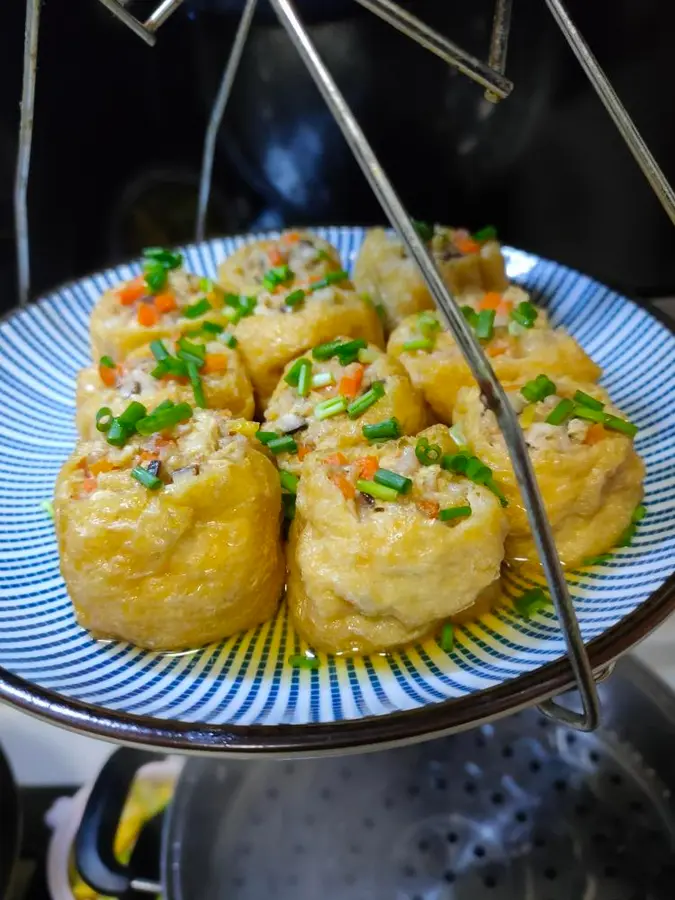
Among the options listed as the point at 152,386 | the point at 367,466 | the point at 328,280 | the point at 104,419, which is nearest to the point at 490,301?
the point at 328,280

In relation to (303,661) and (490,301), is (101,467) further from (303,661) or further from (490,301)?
(490,301)

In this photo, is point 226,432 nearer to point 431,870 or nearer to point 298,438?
point 298,438

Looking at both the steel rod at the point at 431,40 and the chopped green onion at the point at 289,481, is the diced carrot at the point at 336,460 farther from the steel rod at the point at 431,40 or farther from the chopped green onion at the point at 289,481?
the steel rod at the point at 431,40

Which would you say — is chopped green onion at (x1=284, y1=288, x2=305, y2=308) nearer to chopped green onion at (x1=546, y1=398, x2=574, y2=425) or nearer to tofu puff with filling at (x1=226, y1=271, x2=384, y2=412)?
tofu puff with filling at (x1=226, y1=271, x2=384, y2=412)

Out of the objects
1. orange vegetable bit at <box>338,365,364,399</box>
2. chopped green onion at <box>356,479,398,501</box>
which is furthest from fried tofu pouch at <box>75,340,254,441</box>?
chopped green onion at <box>356,479,398,501</box>

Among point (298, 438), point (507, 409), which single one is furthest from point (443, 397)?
point (507, 409)

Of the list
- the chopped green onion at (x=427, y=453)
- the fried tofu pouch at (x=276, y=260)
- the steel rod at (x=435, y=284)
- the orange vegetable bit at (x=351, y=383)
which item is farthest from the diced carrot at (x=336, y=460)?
the fried tofu pouch at (x=276, y=260)
